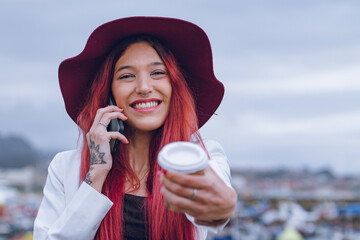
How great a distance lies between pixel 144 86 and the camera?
7.01 feet

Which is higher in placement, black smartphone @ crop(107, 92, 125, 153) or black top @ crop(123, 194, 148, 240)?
black smartphone @ crop(107, 92, 125, 153)

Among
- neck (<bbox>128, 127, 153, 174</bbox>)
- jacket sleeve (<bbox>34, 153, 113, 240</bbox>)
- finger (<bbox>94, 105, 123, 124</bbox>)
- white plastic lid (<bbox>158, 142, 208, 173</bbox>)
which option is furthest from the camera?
neck (<bbox>128, 127, 153, 174</bbox>)

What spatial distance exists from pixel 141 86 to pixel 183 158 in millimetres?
777

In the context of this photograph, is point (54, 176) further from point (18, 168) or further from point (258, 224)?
point (18, 168)

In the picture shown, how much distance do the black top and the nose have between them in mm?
444

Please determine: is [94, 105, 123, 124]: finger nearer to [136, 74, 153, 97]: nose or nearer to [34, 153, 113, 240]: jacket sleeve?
[136, 74, 153, 97]: nose

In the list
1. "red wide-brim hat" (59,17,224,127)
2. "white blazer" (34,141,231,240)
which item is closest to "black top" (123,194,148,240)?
"white blazer" (34,141,231,240)

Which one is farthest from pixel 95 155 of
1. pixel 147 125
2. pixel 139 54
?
pixel 139 54

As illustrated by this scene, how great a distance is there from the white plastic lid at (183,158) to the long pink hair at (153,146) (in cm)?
69

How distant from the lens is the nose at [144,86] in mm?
2141

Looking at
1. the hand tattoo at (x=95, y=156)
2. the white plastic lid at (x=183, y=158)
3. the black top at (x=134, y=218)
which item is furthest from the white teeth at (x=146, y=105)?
the white plastic lid at (x=183, y=158)

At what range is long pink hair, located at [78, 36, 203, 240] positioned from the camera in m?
2.07

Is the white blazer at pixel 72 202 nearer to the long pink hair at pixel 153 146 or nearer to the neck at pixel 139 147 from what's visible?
the long pink hair at pixel 153 146

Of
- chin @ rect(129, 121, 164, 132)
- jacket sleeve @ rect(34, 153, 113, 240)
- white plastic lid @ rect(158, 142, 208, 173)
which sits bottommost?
jacket sleeve @ rect(34, 153, 113, 240)
